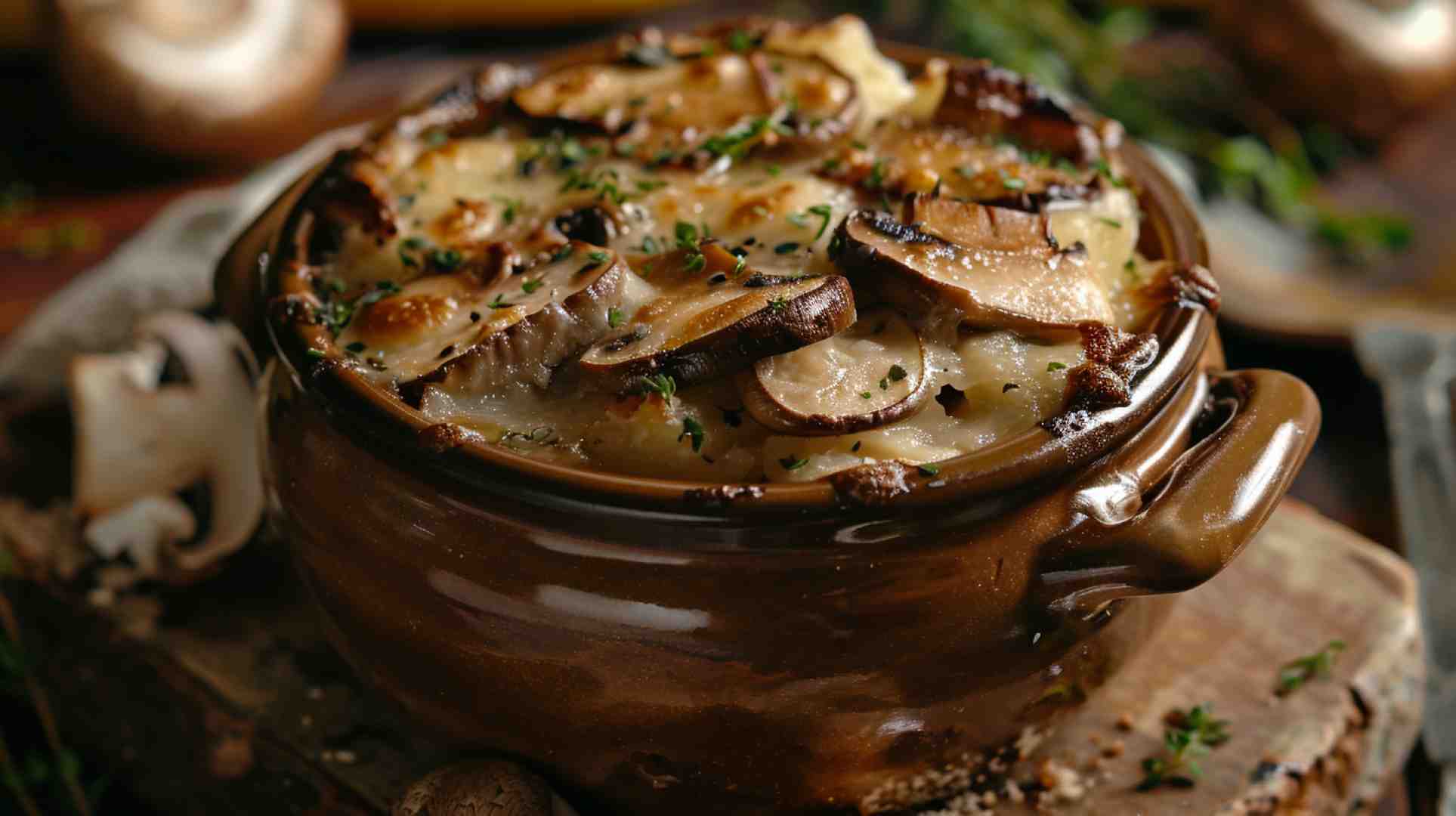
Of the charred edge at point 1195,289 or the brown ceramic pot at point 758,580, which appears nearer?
the brown ceramic pot at point 758,580

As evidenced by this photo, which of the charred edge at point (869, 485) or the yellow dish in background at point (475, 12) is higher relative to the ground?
the charred edge at point (869, 485)

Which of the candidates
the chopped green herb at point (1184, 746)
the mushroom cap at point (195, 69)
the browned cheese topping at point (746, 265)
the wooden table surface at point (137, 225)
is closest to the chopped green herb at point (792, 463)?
the browned cheese topping at point (746, 265)

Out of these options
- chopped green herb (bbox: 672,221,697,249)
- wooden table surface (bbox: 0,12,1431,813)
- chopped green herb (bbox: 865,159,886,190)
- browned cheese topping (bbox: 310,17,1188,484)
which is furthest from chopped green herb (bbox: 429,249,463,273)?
wooden table surface (bbox: 0,12,1431,813)

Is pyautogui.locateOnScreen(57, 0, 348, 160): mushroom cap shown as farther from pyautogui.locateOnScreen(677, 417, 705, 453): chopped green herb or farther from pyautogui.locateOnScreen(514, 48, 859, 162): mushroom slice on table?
pyautogui.locateOnScreen(677, 417, 705, 453): chopped green herb

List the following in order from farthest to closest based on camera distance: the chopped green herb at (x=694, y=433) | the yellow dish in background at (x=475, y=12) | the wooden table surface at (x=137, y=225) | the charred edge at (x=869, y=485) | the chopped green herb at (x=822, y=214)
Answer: the yellow dish in background at (x=475, y=12), the wooden table surface at (x=137, y=225), the chopped green herb at (x=822, y=214), the chopped green herb at (x=694, y=433), the charred edge at (x=869, y=485)

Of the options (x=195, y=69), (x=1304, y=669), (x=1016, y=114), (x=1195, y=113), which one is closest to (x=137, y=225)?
(x=195, y=69)

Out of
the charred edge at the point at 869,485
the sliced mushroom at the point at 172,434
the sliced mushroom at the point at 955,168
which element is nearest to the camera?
the charred edge at the point at 869,485

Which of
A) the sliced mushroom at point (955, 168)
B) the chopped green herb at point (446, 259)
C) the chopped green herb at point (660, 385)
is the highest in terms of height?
the sliced mushroom at point (955, 168)

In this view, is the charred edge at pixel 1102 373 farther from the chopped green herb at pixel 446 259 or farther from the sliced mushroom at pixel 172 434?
the sliced mushroom at pixel 172 434
